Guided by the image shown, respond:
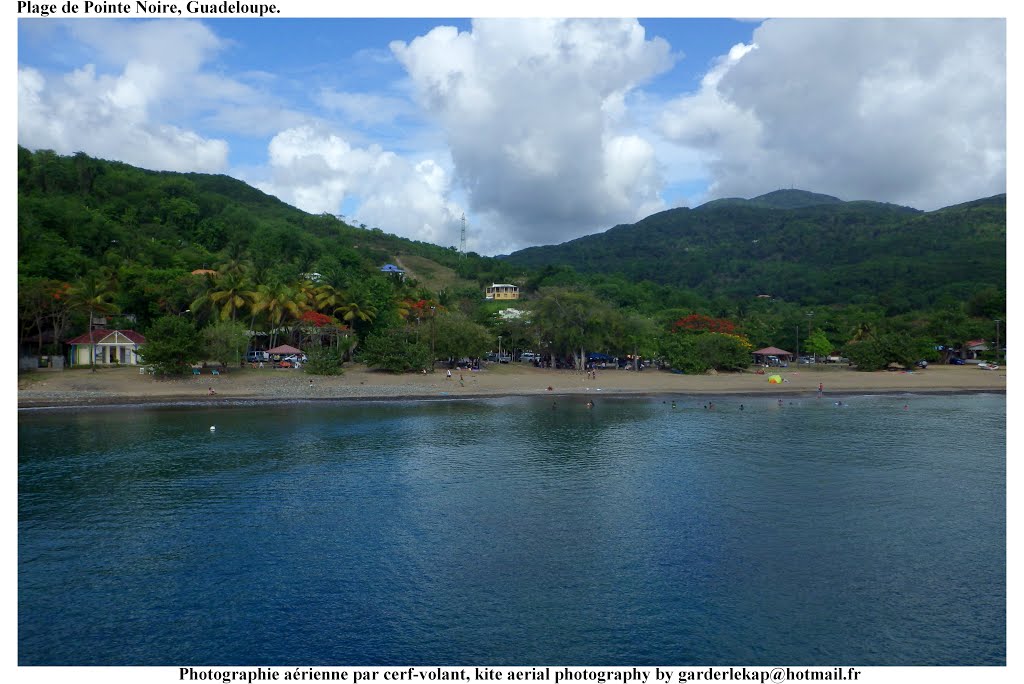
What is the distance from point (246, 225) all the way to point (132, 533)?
108 metres

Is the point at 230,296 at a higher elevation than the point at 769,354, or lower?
Answer: higher

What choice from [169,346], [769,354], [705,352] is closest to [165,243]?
[169,346]

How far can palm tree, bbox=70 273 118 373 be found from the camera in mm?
55562

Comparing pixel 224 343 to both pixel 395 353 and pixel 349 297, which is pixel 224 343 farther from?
pixel 349 297

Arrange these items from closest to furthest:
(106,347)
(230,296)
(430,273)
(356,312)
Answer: (106,347), (230,296), (356,312), (430,273)

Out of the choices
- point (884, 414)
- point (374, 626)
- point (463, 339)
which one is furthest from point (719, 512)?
point (463, 339)

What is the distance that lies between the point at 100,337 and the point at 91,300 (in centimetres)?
350

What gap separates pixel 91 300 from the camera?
55594 millimetres

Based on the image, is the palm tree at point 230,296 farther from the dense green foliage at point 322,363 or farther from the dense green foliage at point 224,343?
the dense green foliage at point 322,363

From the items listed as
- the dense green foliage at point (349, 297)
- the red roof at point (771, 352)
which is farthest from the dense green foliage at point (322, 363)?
the red roof at point (771, 352)

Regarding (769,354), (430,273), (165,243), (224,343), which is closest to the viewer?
(224,343)

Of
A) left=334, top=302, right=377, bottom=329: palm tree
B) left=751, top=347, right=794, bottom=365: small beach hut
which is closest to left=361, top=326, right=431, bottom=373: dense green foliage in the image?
left=334, top=302, right=377, bottom=329: palm tree

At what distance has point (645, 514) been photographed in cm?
2356

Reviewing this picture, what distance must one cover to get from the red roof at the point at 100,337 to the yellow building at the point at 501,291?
68488mm
